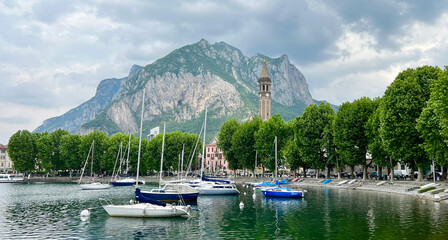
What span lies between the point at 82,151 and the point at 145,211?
107 metres

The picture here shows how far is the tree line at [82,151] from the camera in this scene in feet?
443

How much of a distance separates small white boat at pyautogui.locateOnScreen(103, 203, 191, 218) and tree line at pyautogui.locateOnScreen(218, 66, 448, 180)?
120ft

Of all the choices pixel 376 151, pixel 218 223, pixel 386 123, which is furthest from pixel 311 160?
pixel 218 223

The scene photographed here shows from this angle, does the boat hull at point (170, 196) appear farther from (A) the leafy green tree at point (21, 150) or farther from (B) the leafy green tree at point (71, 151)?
(A) the leafy green tree at point (21, 150)

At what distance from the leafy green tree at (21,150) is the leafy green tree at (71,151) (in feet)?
39.5

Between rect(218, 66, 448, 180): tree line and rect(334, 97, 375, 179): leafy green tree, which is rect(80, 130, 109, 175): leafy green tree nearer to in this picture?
rect(218, 66, 448, 180): tree line

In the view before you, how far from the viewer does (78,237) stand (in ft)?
98.1

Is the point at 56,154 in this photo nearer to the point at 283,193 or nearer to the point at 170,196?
the point at 170,196

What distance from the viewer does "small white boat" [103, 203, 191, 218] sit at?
130ft

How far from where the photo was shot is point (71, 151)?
13850cm

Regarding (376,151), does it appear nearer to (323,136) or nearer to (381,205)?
(323,136)

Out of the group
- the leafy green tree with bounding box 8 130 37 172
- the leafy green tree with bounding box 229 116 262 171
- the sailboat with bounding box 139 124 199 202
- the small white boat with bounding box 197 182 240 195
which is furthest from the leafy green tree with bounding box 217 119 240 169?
the leafy green tree with bounding box 8 130 37 172

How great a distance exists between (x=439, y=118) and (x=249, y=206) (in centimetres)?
2979

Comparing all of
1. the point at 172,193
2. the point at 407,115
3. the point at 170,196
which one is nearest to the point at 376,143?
the point at 407,115
